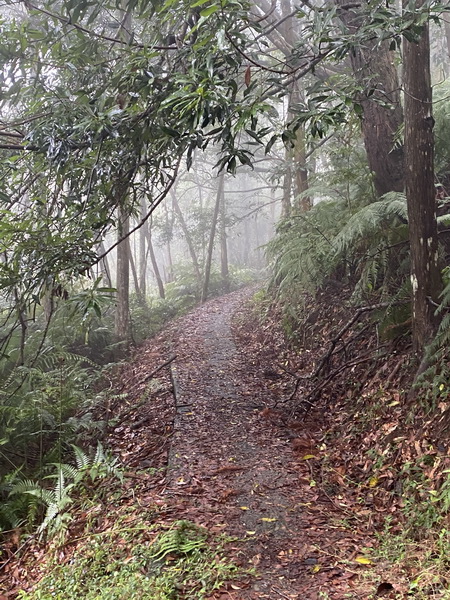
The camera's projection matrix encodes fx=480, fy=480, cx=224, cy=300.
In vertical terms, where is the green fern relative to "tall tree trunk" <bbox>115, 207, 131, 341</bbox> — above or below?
below

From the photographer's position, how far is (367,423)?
4605 millimetres

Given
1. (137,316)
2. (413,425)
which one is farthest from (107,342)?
(413,425)

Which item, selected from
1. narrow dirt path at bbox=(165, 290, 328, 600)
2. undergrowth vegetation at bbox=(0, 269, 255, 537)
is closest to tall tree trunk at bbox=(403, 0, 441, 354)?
narrow dirt path at bbox=(165, 290, 328, 600)

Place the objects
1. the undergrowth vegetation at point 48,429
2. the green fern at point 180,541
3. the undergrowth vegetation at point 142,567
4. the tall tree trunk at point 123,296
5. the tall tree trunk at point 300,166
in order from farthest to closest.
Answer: the tall tree trunk at point 123,296 < the tall tree trunk at point 300,166 < the undergrowth vegetation at point 48,429 < the green fern at point 180,541 < the undergrowth vegetation at point 142,567

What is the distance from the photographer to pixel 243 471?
14.2 ft

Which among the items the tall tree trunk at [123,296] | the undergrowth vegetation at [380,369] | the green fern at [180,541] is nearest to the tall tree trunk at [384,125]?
the undergrowth vegetation at [380,369]

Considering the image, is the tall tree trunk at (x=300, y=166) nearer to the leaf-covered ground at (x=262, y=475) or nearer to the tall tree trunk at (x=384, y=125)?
the leaf-covered ground at (x=262, y=475)

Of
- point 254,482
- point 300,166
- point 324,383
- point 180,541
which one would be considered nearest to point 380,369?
point 324,383

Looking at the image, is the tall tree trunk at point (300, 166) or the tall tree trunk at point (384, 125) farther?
the tall tree trunk at point (300, 166)

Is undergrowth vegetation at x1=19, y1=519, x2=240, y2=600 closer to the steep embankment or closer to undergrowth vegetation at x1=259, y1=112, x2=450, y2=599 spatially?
the steep embankment

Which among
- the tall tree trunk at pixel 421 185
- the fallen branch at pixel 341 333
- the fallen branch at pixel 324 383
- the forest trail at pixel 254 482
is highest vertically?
the tall tree trunk at pixel 421 185

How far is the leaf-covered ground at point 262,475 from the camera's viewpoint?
121 inches

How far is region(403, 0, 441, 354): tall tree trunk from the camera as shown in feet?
13.3

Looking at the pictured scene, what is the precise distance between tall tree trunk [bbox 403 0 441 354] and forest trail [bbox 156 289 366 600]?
170cm
